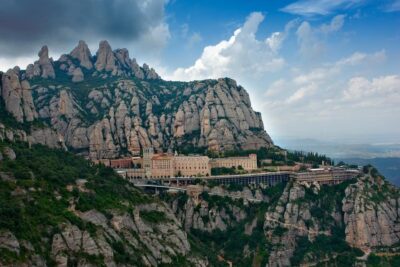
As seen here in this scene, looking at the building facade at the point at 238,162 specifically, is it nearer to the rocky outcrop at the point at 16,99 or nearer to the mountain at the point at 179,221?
the mountain at the point at 179,221

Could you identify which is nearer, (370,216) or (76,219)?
(76,219)

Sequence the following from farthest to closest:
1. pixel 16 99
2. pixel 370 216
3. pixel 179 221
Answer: pixel 16 99 < pixel 370 216 < pixel 179 221

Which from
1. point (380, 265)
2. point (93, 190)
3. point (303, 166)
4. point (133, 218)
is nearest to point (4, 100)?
point (93, 190)

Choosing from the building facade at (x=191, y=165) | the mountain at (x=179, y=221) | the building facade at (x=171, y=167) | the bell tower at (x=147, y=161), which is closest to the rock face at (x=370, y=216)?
the mountain at (x=179, y=221)

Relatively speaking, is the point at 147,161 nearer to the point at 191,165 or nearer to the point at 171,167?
the point at 171,167

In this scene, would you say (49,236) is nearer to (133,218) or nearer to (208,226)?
(133,218)

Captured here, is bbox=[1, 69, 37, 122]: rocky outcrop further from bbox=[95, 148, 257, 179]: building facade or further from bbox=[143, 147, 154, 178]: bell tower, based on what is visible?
bbox=[143, 147, 154, 178]: bell tower

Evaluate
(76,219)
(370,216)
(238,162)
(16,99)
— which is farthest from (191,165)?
(76,219)
